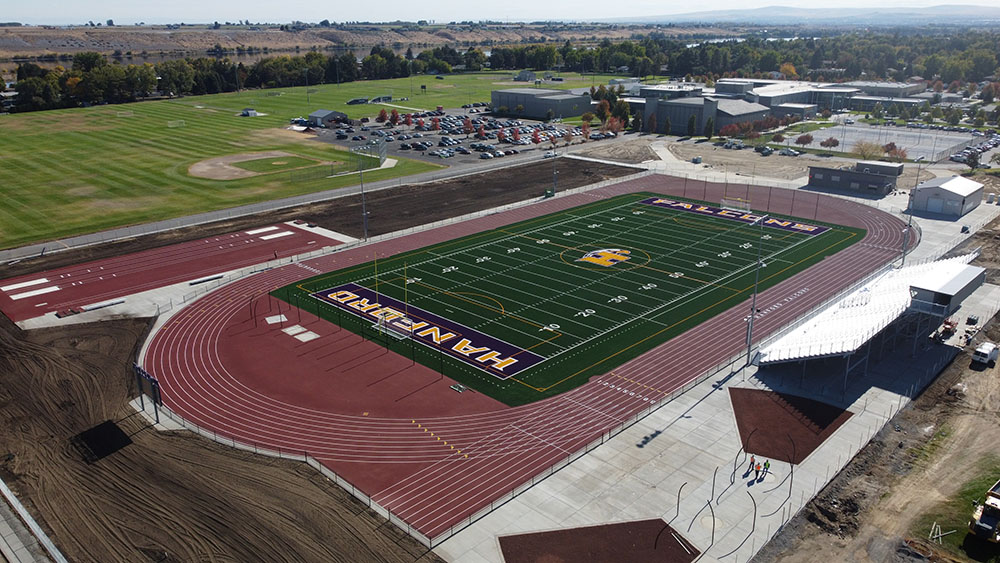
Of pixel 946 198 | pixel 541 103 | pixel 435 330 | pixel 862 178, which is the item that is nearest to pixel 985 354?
pixel 435 330

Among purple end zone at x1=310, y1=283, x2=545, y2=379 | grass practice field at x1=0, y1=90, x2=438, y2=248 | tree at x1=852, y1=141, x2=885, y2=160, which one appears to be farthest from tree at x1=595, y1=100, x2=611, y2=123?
purple end zone at x1=310, y1=283, x2=545, y2=379

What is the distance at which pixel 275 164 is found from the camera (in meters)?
114

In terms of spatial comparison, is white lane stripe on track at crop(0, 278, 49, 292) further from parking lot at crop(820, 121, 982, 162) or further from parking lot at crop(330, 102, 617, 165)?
parking lot at crop(820, 121, 982, 162)

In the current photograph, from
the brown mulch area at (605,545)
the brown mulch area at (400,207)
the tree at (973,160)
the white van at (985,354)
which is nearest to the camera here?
the brown mulch area at (605,545)

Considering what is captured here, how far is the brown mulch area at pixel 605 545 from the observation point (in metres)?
31.4

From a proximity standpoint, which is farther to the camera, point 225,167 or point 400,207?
point 225,167

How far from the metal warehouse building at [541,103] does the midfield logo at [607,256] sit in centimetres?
9810

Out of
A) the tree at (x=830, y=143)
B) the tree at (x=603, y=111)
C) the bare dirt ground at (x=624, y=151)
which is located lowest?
the bare dirt ground at (x=624, y=151)

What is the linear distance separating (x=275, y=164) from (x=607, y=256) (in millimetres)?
66384

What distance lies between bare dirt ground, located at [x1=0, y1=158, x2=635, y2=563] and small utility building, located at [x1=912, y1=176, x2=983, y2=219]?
8007 cm

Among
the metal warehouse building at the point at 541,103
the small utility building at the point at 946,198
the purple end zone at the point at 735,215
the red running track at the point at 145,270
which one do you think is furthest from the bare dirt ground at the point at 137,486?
the metal warehouse building at the point at 541,103

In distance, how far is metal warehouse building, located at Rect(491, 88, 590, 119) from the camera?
538 ft

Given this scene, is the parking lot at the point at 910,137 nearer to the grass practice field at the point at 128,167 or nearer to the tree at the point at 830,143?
the tree at the point at 830,143

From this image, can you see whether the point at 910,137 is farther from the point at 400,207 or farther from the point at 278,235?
the point at 278,235
